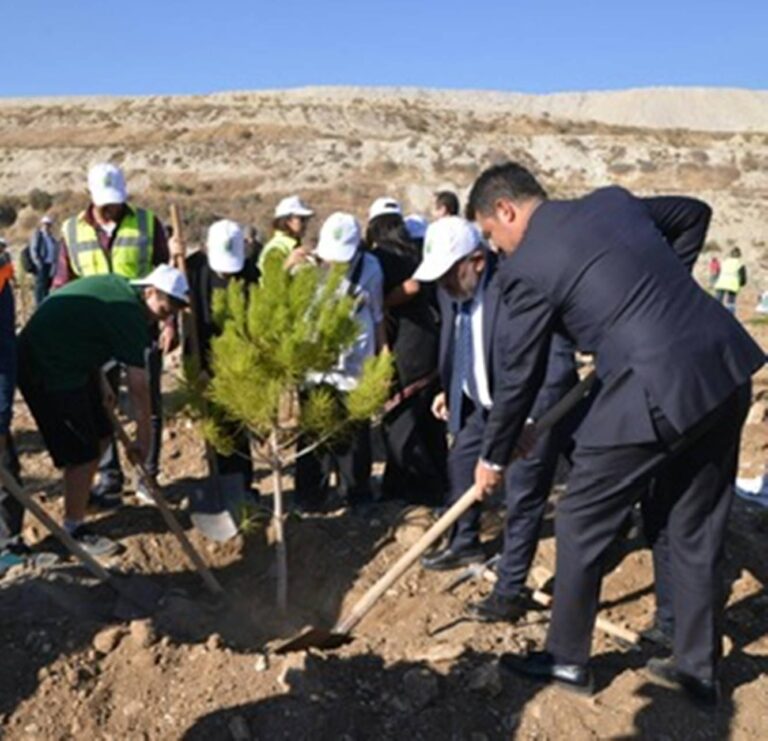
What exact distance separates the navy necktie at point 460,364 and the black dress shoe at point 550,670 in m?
1.24

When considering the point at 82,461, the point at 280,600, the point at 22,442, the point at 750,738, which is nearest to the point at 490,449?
the point at 750,738

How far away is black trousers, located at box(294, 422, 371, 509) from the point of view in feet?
15.9

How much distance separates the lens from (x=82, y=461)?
4.32 metres

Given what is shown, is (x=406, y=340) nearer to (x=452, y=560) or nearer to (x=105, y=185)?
(x=452, y=560)

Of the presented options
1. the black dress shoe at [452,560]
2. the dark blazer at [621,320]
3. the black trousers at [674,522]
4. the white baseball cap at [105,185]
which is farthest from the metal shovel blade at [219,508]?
the dark blazer at [621,320]

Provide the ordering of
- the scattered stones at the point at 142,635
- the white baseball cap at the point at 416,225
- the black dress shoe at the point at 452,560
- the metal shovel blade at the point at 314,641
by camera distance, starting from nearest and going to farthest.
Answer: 1. the scattered stones at the point at 142,635
2. the metal shovel blade at the point at 314,641
3. the black dress shoe at the point at 452,560
4. the white baseball cap at the point at 416,225

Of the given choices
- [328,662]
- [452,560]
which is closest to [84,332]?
[328,662]

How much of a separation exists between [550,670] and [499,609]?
66 cm

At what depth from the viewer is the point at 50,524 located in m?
3.63

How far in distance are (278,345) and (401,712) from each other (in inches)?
61.5

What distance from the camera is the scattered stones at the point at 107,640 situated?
125 inches

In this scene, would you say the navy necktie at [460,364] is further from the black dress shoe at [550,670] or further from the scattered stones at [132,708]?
the scattered stones at [132,708]

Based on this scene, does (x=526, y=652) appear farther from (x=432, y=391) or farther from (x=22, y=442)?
(x=22, y=442)

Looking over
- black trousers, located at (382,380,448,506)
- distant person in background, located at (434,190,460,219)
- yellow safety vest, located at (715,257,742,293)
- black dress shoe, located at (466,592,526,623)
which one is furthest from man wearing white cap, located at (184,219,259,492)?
yellow safety vest, located at (715,257,742,293)
